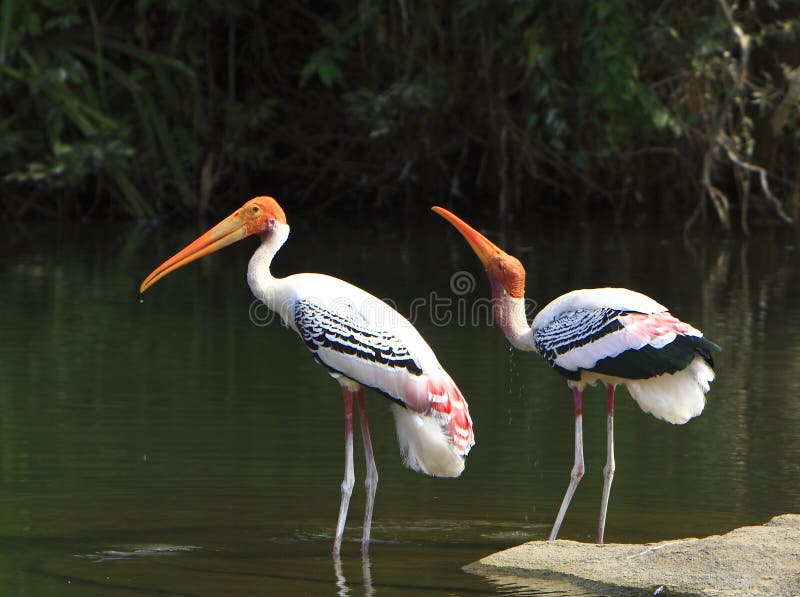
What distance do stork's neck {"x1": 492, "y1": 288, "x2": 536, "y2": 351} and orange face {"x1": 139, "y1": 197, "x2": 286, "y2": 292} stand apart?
37.5 inches

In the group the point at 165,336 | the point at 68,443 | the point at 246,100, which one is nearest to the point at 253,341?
the point at 165,336

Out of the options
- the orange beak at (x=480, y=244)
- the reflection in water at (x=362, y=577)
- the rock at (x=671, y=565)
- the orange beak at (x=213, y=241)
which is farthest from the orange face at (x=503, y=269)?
the reflection in water at (x=362, y=577)

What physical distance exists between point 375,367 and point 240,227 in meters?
1.01

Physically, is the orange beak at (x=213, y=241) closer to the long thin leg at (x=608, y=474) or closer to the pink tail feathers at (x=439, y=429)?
the pink tail feathers at (x=439, y=429)

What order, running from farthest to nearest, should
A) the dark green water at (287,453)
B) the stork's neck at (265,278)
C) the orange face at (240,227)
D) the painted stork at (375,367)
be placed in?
the orange face at (240,227) → the stork's neck at (265,278) → the painted stork at (375,367) → the dark green water at (287,453)

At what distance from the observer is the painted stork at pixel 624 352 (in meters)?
6.27

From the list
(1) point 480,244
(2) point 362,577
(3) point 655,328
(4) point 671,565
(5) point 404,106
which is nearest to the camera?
(4) point 671,565

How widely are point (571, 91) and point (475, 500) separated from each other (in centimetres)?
1281

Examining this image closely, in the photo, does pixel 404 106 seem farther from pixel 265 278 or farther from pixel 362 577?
pixel 362 577

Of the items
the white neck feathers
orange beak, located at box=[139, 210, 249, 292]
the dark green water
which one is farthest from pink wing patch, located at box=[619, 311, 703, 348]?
orange beak, located at box=[139, 210, 249, 292]

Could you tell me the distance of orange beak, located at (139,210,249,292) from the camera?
7.03m

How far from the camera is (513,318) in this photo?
681 centimetres

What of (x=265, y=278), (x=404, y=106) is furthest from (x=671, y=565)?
(x=404, y=106)

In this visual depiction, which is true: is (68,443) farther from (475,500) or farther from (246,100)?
(246,100)
